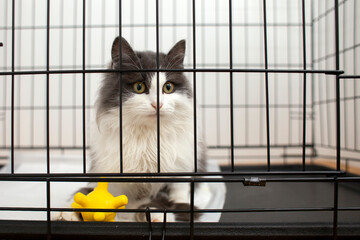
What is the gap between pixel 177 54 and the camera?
111 cm

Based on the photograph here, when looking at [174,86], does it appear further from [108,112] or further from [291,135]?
[291,135]

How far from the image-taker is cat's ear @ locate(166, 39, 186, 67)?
109 cm

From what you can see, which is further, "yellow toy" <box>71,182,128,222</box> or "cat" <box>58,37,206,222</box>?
"cat" <box>58,37,206,222</box>

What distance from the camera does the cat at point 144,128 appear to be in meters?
1.02

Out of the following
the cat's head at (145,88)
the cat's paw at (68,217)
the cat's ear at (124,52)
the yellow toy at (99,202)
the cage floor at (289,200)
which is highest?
the cat's ear at (124,52)

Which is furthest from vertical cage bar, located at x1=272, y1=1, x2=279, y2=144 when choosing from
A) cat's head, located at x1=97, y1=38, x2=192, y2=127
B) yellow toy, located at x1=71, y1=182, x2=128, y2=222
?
yellow toy, located at x1=71, y1=182, x2=128, y2=222

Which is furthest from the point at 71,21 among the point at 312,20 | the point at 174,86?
the point at 312,20

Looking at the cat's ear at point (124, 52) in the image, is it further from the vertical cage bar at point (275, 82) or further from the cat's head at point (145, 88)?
the vertical cage bar at point (275, 82)

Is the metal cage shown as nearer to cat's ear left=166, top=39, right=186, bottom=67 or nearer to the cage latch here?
cat's ear left=166, top=39, right=186, bottom=67

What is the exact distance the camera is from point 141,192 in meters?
1.06

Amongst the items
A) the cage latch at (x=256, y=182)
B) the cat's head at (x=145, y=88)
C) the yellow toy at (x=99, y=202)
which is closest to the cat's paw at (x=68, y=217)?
the yellow toy at (x=99, y=202)

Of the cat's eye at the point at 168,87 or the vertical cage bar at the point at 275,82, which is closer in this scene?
the cat's eye at the point at 168,87

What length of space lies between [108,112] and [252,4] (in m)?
1.55

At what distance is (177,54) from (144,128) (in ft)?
1.12
